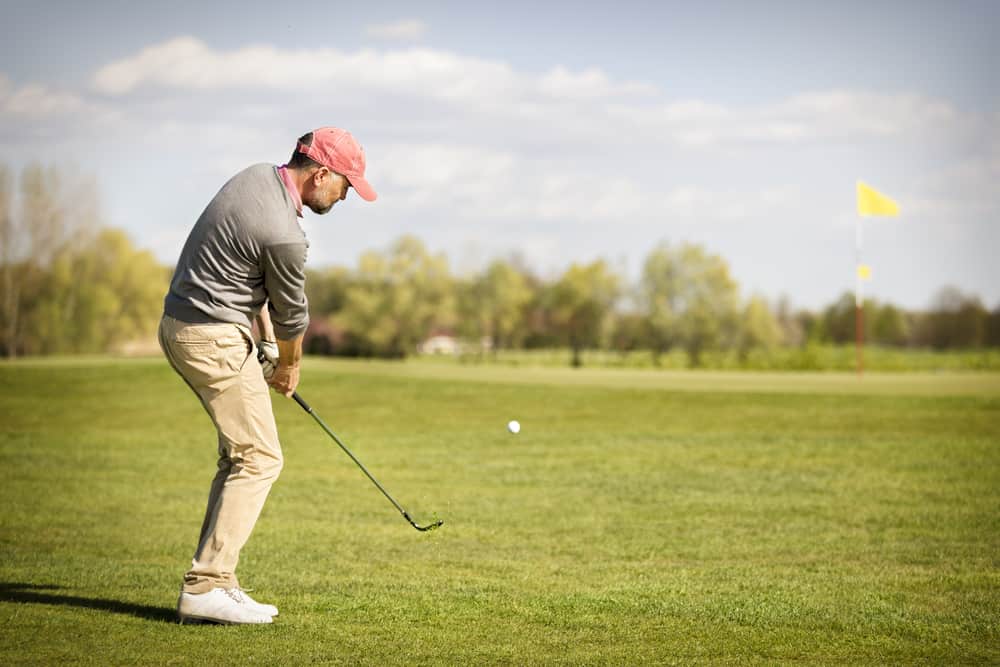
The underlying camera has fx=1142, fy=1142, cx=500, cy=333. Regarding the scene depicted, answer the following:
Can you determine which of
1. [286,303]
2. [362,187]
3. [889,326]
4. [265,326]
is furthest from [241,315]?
[889,326]

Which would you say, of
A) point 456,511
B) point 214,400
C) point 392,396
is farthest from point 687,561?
point 392,396

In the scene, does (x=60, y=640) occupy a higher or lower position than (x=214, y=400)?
lower

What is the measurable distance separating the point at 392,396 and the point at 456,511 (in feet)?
42.7

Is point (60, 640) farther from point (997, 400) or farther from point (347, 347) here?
point (347, 347)

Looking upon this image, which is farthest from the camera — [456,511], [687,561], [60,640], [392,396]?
[392,396]

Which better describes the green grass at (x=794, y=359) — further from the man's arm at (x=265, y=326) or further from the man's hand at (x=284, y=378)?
the man's hand at (x=284, y=378)

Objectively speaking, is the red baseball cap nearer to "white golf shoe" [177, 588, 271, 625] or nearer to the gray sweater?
the gray sweater

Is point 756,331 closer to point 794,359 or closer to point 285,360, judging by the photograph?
point 794,359

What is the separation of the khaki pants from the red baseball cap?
83cm

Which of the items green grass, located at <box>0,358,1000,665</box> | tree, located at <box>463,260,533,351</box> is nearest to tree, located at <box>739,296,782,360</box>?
tree, located at <box>463,260,533,351</box>

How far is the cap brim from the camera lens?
5.13 metres

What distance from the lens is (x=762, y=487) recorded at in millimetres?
10883

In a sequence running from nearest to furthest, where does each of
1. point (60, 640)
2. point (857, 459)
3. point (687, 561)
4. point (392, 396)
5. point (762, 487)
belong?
point (60, 640) → point (687, 561) → point (762, 487) → point (857, 459) → point (392, 396)

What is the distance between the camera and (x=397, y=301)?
3488 cm
